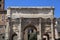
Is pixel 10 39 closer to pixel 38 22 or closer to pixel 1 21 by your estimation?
pixel 38 22

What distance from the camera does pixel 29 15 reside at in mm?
47500

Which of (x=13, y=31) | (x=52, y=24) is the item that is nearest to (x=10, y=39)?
(x=13, y=31)

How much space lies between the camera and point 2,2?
7175 cm

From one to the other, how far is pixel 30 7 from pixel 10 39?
7355 mm

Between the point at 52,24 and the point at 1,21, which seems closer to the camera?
the point at 52,24

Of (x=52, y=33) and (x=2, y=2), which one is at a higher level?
(x=2, y=2)

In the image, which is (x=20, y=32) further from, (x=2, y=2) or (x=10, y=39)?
(x=2, y=2)

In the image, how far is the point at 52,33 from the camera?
46719mm

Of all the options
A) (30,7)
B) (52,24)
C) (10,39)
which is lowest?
(10,39)

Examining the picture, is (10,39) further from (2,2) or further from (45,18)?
(2,2)

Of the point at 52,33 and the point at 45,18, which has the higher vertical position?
the point at 45,18

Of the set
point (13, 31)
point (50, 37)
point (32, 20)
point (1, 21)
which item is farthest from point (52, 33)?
point (1, 21)

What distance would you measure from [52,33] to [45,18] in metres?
3.24

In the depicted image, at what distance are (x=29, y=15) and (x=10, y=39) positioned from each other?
5959 mm
